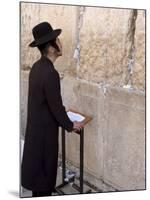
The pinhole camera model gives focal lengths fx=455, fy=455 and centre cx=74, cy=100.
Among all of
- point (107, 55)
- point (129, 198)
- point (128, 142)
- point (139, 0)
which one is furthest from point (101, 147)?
point (139, 0)

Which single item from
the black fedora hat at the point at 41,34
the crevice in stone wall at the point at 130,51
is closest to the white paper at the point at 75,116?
the crevice in stone wall at the point at 130,51

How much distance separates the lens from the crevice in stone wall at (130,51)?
3.17 meters

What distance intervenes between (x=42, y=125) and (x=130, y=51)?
80cm

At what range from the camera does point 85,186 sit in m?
3.23

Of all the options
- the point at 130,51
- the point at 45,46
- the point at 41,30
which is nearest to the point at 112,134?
the point at 130,51

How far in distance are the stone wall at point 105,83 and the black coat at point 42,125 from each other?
5 centimetres

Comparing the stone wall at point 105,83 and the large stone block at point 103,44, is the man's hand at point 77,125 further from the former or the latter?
the large stone block at point 103,44

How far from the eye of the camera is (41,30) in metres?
3.05

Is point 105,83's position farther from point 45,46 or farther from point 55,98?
point 45,46

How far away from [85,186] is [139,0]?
1381 millimetres

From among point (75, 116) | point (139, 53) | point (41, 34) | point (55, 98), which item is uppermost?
point (41, 34)

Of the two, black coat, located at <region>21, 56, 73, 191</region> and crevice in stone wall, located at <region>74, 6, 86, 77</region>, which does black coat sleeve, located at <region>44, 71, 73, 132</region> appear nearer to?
black coat, located at <region>21, 56, 73, 191</region>

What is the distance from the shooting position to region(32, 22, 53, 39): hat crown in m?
3.04

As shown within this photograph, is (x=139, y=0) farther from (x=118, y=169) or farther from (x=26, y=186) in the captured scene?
(x=26, y=186)
